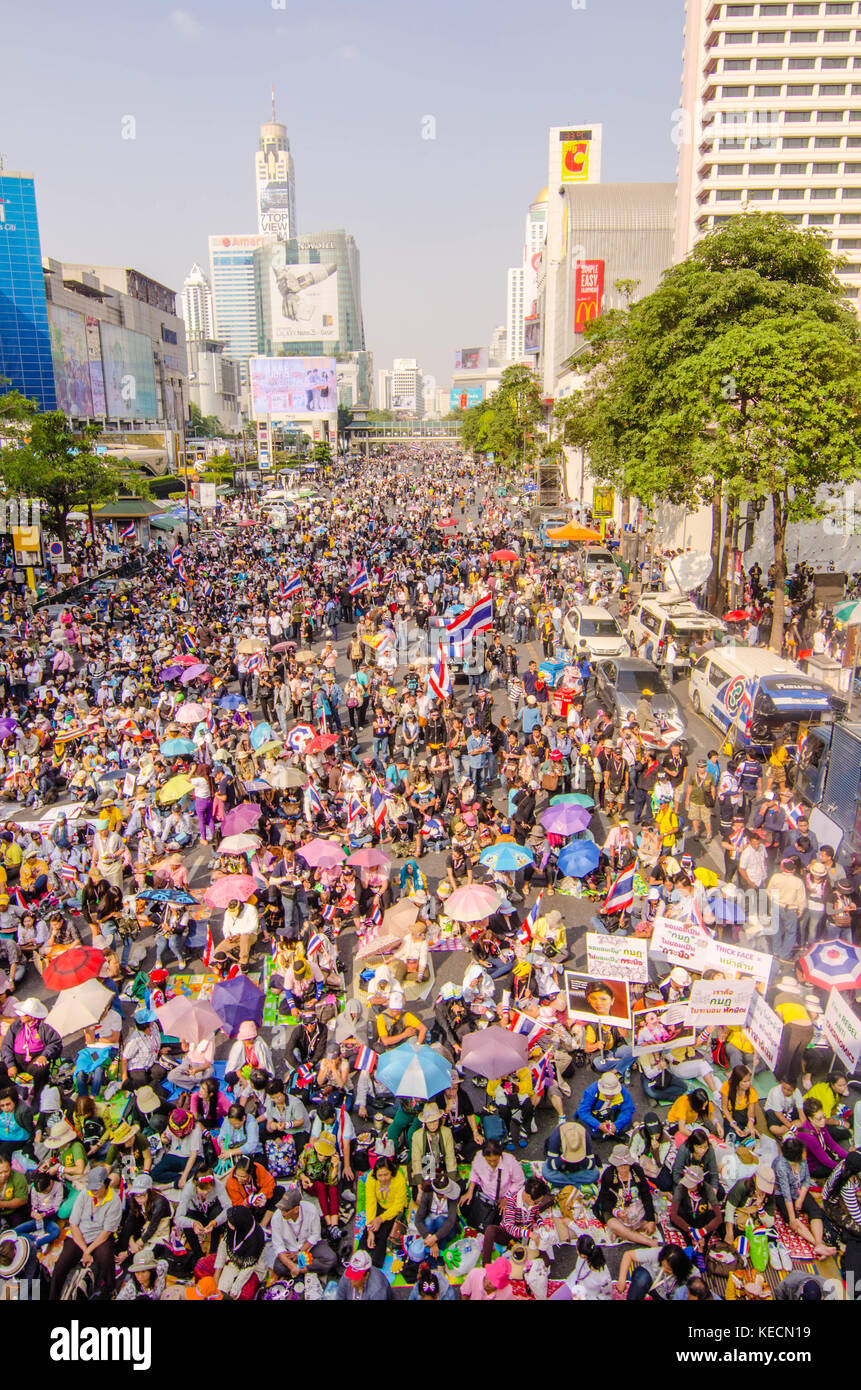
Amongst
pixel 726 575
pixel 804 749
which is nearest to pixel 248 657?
pixel 804 749

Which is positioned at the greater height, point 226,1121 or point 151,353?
point 151,353

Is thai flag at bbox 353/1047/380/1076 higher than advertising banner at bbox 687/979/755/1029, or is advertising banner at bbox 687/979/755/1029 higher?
advertising banner at bbox 687/979/755/1029

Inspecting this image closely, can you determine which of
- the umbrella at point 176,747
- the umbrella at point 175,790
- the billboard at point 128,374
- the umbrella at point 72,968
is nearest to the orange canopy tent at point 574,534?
the umbrella at point 176,747

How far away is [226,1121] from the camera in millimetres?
7570

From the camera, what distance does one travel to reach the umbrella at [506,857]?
10.9 m

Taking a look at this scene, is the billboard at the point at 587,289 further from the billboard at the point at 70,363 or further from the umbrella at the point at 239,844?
the umbrella at the point at 239,844

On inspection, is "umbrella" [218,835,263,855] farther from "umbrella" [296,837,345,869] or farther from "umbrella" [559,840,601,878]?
"umbrella" [559,840,601,878]

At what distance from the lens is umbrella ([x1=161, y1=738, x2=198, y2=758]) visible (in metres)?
15.4

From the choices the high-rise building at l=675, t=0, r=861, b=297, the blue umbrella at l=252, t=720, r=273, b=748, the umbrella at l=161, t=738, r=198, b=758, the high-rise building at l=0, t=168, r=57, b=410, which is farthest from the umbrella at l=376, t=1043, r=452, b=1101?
the high-rise building at l=0, t=168, r=57, b=410

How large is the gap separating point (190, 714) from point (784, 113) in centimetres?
5804

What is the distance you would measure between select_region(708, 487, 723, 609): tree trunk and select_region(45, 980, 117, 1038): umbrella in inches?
1035
